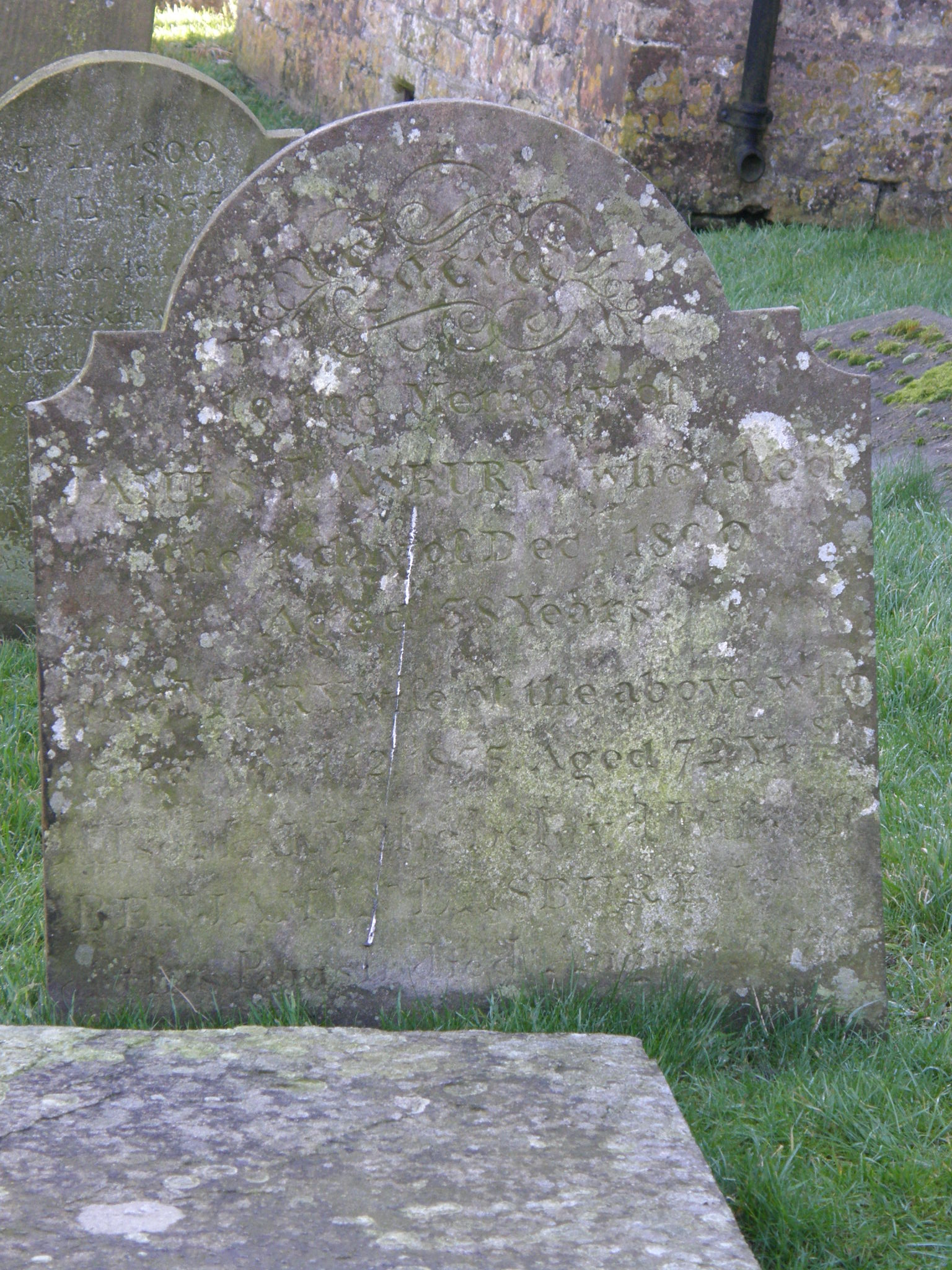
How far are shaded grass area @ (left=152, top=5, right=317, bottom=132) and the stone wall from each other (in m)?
3.29

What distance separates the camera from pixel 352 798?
2.58m

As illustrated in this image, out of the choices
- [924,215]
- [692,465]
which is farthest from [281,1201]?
[924,215]

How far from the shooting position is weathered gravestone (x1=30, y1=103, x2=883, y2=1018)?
95.0 inches

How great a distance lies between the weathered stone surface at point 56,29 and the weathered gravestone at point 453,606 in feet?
11.4

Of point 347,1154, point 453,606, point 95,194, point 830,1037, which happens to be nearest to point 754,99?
point 95,194

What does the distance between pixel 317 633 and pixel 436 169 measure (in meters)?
0.87

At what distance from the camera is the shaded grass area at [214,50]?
1168 cm

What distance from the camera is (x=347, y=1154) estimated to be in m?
1.90

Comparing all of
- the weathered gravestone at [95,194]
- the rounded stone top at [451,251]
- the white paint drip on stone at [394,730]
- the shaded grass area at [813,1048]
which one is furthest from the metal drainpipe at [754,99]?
the white paint drip on stone at [394,730]

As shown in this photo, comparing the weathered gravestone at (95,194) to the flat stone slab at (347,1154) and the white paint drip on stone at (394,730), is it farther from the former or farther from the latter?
the flat stone slab at (347,1154)

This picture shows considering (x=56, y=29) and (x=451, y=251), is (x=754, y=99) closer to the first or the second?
(x=56, y=29)

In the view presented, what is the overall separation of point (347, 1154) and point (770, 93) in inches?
301

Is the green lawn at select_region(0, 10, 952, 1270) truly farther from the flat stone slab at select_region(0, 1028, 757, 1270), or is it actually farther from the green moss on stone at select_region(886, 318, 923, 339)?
the green moss on stone at select_region(886, 318, 923, 339)

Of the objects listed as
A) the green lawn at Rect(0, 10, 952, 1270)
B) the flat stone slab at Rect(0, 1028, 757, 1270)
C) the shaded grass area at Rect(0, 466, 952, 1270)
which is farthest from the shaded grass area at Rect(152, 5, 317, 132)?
the flat stone slab at Rect(0, 1028, 757, 1270)
